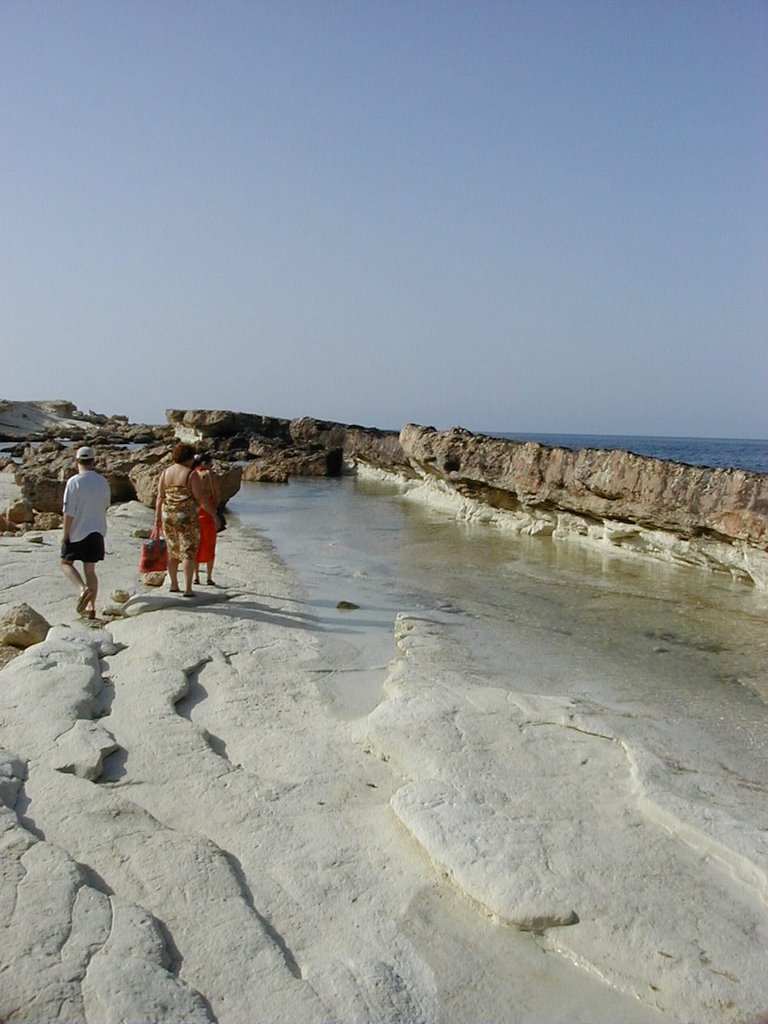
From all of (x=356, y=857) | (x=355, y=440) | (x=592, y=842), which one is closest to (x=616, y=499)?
(x=592, y=842)

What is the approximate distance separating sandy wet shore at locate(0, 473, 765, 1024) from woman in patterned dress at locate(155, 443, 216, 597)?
7.99 feet

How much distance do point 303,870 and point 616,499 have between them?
35.2 ft

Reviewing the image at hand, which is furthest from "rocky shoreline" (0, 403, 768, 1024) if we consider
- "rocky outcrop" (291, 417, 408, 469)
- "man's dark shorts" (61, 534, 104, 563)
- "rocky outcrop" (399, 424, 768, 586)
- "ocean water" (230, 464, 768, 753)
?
"rocky outcrop" (291, 417, 408, 469)

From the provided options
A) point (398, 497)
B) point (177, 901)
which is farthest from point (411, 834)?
point (398, 497)

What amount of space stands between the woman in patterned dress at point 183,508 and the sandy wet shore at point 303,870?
244cm

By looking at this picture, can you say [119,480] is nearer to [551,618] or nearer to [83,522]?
[83,522]

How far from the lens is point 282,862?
331 cm

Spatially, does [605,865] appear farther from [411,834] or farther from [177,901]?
[177,901]

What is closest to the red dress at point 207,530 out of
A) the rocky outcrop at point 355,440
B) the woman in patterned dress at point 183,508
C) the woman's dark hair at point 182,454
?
the woman in patterned dress at point 183,508

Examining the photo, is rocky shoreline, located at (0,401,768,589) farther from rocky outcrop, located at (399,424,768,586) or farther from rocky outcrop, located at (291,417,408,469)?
rocky outcrop, located at (291,417,408,469)

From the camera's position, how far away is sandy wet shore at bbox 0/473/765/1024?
8.47ft

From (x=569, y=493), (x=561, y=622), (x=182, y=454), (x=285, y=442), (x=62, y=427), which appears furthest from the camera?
(x=62, y=427)

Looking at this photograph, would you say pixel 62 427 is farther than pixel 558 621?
Yes

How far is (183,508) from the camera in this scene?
7.77 metres
